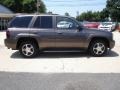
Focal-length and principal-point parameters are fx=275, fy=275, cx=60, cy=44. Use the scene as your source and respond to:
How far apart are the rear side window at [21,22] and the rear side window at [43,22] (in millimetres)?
363

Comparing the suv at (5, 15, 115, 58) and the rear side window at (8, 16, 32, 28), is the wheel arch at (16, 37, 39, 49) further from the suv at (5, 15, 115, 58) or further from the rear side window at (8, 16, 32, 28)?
the rear side window at (8, 16, 32, 28)

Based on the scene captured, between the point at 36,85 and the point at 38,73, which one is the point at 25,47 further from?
the point at 36,85

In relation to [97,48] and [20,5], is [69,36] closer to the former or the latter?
[97,48]

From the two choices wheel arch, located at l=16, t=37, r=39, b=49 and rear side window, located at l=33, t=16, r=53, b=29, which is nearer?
wheel arch, located at l=16, t=37, r=39, b=49

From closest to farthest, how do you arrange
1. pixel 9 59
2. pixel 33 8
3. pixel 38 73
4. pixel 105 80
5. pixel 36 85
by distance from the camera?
1. pixel 36 85
2. pixel 105 80
3. pixel 38 73
4. pixel 9 59
5. pixel 33 8

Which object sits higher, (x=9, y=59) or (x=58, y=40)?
(x=58, y=40)

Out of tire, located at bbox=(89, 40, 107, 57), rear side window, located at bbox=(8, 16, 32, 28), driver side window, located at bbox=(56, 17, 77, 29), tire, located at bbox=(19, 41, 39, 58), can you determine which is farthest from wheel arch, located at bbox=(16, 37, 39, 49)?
tire, located at bbox=(89, 40, 107, 57)

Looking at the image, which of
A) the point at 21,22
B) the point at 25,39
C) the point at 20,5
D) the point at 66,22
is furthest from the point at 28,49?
the point at 20,5

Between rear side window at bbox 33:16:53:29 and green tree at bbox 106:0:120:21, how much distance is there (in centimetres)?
7475

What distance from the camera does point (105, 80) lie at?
25.4ft

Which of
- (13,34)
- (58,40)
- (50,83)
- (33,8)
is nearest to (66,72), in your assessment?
(50,83)

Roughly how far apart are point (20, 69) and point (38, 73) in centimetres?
95

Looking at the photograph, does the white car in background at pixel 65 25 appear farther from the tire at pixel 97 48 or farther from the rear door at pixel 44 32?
the tire at pixel 97 48

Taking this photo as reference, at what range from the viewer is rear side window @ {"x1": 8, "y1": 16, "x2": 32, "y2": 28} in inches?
466
